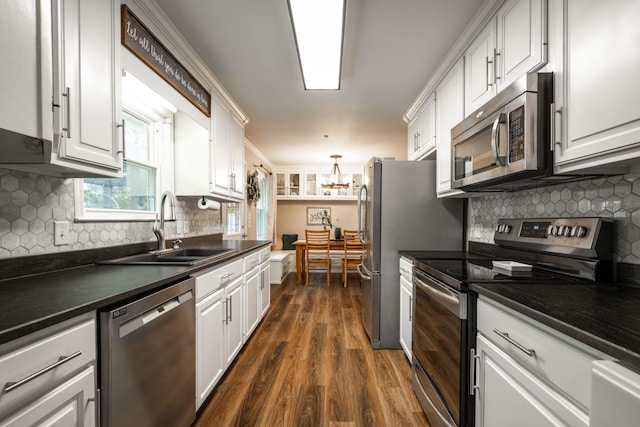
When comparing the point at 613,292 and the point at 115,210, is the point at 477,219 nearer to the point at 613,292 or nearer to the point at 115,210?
the point at 613,292

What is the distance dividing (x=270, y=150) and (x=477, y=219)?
3.81 m

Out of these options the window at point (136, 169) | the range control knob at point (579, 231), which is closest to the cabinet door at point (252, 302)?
the window at point (136, 169)

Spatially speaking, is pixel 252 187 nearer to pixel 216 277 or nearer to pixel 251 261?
pixel 251 261

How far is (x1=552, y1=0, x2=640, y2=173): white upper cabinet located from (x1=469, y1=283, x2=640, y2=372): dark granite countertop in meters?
0.47

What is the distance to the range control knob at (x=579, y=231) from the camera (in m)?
1.29

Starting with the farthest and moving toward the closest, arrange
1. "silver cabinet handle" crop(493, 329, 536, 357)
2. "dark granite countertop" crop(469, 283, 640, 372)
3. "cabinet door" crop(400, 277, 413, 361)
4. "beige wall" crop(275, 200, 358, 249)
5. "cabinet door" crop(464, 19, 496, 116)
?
"beige wall" crop(275, 200, 358, 249), "cabinet door" crop(400, 277, 413, 361), "cabinet door" crop(464, 19, 496, 116), "silver cabinet handle" crop(493, 329, 536, 357), "dark granite countertop" crop(469, 283, 640, 372)

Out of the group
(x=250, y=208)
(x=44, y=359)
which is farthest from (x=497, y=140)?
(x=250, y=208)

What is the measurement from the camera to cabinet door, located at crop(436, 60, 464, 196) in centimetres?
204

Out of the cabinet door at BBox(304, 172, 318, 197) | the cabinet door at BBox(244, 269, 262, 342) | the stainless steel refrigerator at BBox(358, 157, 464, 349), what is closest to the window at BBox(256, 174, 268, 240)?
the cabinet door at BBox(304, 172, 318, 197)

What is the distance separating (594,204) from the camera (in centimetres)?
135

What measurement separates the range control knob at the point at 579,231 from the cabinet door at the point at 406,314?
3.50ft

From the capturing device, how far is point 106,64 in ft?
4.36

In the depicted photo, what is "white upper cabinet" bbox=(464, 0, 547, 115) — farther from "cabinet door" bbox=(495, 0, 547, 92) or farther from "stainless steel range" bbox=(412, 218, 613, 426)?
"stainless steel range" bbox=(412, 218, 613, 426)

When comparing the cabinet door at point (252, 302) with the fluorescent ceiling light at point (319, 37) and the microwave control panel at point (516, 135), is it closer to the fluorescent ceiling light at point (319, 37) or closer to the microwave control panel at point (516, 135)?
the fluorescent ceiling light at point (319, 37)
